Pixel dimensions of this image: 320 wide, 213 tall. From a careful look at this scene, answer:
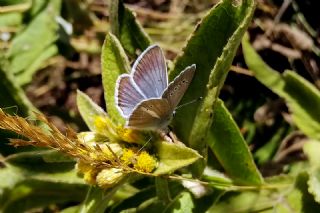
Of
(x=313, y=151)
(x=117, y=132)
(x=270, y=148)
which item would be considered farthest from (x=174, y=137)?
(x=270, y=148)

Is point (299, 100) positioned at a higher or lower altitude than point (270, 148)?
higher

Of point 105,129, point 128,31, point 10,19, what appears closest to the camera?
point 105,129

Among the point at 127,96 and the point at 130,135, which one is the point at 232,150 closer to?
the point at 130,135

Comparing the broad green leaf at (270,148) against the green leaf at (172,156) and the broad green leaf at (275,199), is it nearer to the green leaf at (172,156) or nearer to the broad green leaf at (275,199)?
the broad green leaf at (275,199)

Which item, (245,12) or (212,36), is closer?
(245,12)

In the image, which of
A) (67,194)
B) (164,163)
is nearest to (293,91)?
(164,163)

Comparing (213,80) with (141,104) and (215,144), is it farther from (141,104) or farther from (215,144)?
(215,144)

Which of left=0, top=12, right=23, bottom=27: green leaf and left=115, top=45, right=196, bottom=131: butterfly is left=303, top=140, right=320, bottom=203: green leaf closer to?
left=115, top=45, right=196, bottom=131: butterfly

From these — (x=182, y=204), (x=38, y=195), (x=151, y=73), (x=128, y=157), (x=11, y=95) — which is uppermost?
(x=151, y=73)
